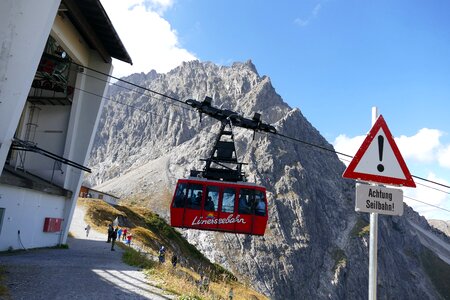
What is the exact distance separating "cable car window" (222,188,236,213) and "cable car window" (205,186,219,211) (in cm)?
29

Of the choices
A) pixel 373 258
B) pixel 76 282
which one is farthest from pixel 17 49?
pixel 373 258

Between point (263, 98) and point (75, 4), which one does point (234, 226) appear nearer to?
point (75, 4)

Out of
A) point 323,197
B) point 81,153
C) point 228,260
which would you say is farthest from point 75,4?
point 323,197

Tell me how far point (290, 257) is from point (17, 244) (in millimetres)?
101621

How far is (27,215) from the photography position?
2127 cm

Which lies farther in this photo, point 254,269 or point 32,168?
point 254,269

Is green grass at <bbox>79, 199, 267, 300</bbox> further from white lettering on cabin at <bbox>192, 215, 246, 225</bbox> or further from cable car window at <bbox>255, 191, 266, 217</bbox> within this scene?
cable car window at <bbox>255, 191, 266, 217</bbox>

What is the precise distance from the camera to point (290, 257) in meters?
112

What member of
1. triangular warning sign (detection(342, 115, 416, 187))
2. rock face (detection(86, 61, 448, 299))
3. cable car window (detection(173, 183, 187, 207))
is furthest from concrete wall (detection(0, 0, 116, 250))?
rock face (detection(86, 61, 448, 299))

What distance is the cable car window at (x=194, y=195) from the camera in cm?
1488

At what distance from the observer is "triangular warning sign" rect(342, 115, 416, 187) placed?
155 inches

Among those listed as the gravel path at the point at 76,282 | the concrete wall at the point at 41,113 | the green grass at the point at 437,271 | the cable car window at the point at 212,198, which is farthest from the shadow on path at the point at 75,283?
the green grass at the point at 437,271

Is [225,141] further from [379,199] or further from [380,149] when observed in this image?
[379,199]

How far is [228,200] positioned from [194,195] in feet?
4.70
